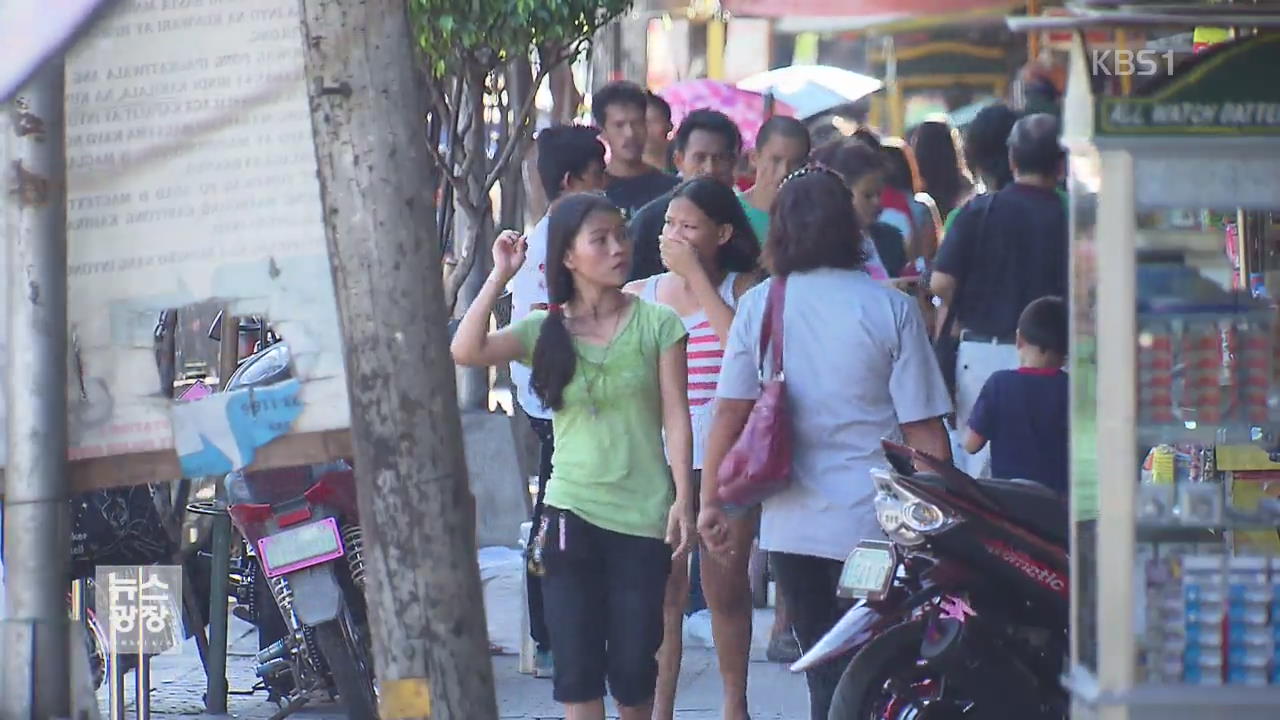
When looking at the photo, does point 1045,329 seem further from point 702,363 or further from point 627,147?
point 627,147

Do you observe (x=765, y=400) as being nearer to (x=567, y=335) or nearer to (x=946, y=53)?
(x=567, y=335)

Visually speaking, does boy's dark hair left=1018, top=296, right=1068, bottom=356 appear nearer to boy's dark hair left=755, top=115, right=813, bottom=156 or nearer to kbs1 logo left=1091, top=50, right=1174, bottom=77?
boy's dark hair left=755, top=115, right=813, bottom=156

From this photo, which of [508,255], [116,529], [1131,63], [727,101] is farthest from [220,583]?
[727,101]

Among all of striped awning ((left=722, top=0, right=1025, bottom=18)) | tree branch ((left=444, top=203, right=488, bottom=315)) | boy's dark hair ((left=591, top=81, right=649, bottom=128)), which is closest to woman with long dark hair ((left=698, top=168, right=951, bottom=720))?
boy's dark hair ((left=591, top=81, right=649, bottom=128))

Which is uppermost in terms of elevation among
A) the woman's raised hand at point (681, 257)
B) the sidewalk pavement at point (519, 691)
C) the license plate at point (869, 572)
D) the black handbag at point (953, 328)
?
the woman's raised hand at point (681, 257)

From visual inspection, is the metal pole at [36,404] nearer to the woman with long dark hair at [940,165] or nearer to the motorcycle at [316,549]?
the motorcycle at [316,549]

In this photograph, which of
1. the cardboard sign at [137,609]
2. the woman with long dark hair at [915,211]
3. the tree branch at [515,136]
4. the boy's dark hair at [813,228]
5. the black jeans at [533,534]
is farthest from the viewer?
the tree branch at [515,136]

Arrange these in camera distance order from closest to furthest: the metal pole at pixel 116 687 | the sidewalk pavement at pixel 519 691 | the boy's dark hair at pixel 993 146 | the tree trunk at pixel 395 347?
the tree trunk at pixel 395 347 → the metal pole at pixel 116 687 → the sidewalk pavement at pixel 519 691 → the boy's dark hair at pixel 993 146

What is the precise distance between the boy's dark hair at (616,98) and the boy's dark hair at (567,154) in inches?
30.0

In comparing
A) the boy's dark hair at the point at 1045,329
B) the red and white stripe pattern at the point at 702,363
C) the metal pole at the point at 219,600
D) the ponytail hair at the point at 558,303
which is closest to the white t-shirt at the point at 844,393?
the ponytail hair at the point at 558,303

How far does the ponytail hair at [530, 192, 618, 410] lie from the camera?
5957 millimetres

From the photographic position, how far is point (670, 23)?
23.6 metres

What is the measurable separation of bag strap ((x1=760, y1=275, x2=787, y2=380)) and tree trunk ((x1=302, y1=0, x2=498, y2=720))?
4.50 ft

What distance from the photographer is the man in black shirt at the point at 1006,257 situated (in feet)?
26.0
